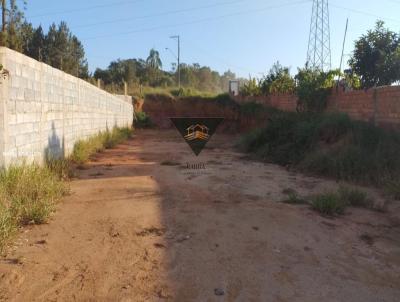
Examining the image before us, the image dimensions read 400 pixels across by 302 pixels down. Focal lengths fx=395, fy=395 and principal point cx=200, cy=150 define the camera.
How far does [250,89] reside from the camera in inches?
880

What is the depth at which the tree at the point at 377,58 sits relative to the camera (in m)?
14.4

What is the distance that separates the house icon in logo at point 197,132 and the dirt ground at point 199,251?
11.1 ft

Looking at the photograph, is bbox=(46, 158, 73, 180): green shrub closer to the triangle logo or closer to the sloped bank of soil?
the triangle logo

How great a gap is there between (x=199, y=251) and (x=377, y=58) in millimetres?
13695

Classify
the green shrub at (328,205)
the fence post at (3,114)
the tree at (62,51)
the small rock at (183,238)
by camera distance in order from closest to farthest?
the small rock at (183,238), the fence post at (3,114), the green shrub at (328,205), the tree at (62,51)

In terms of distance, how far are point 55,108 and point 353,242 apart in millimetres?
5945

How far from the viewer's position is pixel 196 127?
30.9 feet

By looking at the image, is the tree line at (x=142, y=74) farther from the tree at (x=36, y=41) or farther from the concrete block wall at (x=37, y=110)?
the concrete block wall at (x=37, y=110)

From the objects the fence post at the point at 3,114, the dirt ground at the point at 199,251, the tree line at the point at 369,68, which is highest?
the tree line at the point at 369,68

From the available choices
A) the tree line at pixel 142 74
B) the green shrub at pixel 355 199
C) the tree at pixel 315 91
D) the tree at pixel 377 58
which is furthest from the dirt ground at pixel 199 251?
the tree line at pixel 142 74

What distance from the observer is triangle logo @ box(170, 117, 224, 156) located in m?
9.09

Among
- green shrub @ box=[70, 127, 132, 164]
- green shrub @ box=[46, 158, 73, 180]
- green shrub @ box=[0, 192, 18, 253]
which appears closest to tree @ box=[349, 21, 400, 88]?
green shrub @ box=[70, 127, 132, 164]

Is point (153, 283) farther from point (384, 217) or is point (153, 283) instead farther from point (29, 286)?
point (384, 217)

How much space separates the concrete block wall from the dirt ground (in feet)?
3.41
